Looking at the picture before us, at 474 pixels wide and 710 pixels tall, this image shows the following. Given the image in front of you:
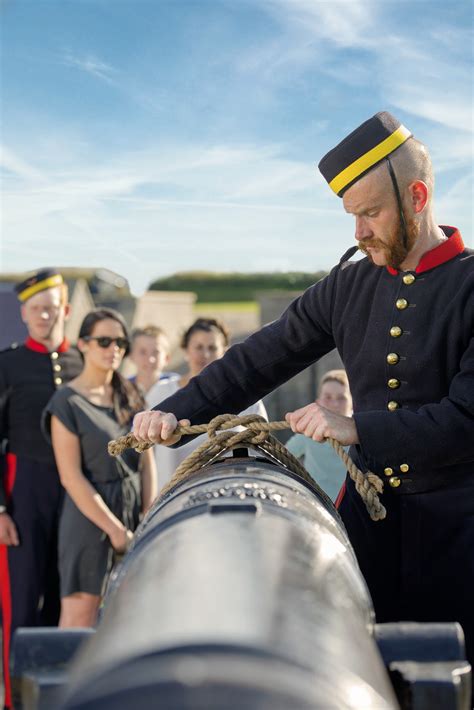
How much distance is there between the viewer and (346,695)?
1.14m

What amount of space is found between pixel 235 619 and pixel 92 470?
355cm

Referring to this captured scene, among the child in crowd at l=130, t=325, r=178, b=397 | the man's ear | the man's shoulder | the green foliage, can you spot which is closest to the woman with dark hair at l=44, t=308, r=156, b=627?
the man's shoulder

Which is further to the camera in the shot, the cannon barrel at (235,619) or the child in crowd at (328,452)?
the child in crowd at (328,452)

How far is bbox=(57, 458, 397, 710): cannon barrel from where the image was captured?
1086mm

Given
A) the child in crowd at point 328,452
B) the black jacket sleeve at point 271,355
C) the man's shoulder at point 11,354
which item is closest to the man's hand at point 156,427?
the black jacket sleeve at point 271,355

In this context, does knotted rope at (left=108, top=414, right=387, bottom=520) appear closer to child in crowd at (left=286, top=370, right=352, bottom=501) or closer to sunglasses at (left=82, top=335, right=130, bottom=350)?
child in crowd at (left=286, top=370, right=352, bottom=501)

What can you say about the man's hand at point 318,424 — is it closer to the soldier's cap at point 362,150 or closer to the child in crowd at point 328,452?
the soldier's cap at point 362,150

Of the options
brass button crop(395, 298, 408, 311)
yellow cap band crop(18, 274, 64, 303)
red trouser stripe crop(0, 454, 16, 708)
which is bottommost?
red trouser stripe crop(0, 454, 16, 708)

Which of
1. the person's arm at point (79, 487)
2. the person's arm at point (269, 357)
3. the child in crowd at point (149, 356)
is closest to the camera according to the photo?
the person's arm at point (269, 357)

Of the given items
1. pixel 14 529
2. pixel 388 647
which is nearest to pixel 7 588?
pixel 14 529

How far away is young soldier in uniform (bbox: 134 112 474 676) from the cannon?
2.27 feet

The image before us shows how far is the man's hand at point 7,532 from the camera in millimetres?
4809

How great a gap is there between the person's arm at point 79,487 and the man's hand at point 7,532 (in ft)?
1.37

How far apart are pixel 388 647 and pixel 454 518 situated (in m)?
0.95
